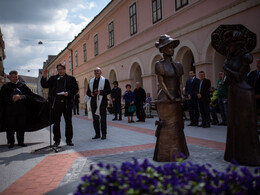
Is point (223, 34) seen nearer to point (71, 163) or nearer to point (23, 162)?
point (71, 163)

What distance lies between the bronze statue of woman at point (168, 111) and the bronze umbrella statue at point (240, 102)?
31.8 inches

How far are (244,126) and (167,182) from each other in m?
2.57

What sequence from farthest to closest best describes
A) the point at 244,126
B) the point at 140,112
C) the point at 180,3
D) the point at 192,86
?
the point at 180,3 < the point at 140,112 < the point at 192,86 < the point at 244,126

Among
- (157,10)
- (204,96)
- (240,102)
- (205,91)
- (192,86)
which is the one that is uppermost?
(157,10)

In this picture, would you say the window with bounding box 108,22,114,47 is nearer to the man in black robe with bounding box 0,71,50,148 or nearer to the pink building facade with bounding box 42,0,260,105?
the pink building facade with bounding box 42,0,260,105

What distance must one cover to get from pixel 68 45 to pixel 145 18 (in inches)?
884

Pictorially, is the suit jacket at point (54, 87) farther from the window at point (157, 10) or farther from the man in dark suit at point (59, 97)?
the window at point (157, 10)

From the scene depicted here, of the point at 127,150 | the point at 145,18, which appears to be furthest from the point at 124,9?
the point at 127,150

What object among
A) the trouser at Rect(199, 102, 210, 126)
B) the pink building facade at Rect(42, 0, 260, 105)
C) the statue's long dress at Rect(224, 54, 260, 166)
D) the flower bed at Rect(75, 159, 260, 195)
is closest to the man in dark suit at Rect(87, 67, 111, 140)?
the trouser at Rect(199, 102, 210, 126)

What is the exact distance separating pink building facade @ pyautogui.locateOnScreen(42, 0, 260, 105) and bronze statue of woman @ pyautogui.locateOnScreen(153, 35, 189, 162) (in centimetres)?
586

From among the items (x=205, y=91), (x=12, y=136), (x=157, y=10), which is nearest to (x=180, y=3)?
(x=157, y=10)

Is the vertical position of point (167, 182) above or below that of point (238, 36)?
below

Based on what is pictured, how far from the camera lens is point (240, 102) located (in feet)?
12.8

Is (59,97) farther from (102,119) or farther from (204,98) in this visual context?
(204,98)
